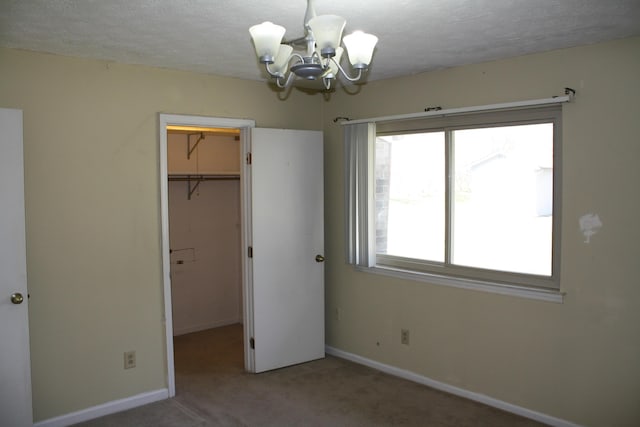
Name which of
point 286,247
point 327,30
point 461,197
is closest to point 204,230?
point 286,247

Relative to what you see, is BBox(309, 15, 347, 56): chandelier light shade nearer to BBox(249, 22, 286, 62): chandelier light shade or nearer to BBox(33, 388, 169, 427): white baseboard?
BBox(249, 22, 286, 62): chandelier light shade

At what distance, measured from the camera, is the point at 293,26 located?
2715mm

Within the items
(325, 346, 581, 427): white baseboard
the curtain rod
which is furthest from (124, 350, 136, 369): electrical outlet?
the curtain rod

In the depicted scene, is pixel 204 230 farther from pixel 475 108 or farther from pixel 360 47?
pixel 360 47

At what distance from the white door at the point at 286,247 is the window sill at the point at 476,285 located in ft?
1.71

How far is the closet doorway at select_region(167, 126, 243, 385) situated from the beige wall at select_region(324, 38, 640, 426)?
210cm

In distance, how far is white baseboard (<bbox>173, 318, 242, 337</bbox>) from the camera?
212 inches

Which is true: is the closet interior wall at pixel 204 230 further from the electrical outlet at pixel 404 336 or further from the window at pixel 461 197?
the electrical outlet at pixel 404 336

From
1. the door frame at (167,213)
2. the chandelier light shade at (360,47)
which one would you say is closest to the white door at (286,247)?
the door frame at (167,213)

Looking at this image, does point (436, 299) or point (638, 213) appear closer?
point (638, 213)

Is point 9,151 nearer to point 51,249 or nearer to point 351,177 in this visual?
point 51,249

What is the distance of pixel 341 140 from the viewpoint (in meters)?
4.59

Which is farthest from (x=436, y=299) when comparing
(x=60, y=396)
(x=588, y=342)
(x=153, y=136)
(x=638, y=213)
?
(x=60, y=396)

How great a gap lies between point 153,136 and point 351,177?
1560 millimetres
